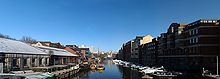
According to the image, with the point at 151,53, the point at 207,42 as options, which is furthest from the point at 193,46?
the point at 151,53

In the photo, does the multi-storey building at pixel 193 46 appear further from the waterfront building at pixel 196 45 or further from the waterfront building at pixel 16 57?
the waterfront building at pixel 16 57

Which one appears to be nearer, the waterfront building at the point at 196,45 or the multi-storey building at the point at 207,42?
the multi-storey building at the point at 207,42

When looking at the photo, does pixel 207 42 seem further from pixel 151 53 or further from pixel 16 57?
pixel 151 53

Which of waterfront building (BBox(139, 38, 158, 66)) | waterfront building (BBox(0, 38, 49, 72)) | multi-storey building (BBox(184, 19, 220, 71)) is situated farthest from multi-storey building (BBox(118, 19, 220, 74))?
waterfront building (BBox(0, 38, 49, 72))

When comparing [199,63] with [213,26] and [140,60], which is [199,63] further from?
[140,60]

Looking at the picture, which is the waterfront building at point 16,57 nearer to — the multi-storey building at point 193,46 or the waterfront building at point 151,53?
the multi-storey building at point 193,46

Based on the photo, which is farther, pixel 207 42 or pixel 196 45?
pixel 196 45

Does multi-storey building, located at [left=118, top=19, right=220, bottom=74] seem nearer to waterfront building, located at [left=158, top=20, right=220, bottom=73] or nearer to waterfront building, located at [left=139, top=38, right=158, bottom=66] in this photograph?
waterfront building, located at [left=158, top=20, right=220, bottom=73]

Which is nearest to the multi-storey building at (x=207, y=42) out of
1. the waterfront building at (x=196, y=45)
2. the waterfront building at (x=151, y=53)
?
the waterfront building at (x=196, y=45)

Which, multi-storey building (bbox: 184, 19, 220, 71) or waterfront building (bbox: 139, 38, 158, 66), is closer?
multi-storey building (bbox: 184, 19, 220, 71)

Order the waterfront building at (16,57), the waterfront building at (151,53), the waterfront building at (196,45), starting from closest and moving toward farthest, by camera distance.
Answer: the waterfront building at (16,57) < the waterfront building at (196,45) < the waterfront building at (151,53)

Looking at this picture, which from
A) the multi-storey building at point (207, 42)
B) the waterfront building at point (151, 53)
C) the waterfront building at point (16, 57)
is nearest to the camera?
the waterfront building at point (16, 57)

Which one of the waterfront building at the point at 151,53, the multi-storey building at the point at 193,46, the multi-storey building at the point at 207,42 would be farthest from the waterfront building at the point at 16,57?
the waterfront building at the point at 151,53

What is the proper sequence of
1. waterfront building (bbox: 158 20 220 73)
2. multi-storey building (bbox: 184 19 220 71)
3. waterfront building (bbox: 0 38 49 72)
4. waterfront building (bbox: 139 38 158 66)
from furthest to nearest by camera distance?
waterfront building (bbox: 139 38 158 66) → waterfront building (bbox: 158 20 220 73) → multi-storey building (bbox: 184 19 220 71) → waterfront building (bbox: 0 38 49 72)
